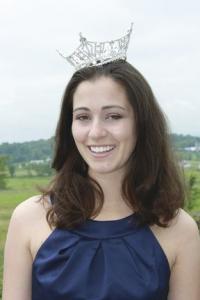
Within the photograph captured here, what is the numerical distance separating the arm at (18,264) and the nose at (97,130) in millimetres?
534

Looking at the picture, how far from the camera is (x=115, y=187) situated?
2.58m

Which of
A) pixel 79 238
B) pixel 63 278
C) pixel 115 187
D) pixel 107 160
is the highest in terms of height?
pixel 107 160

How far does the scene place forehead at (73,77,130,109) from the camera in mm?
2359

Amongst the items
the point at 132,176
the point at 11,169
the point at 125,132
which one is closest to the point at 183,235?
the point at 132,176

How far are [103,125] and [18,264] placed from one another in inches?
29.0

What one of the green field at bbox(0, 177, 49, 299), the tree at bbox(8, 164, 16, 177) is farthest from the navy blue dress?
the tree at bbox(8, 164, 16, 177)

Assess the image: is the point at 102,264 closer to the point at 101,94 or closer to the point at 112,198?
the point at 112,198

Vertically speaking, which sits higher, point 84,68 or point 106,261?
point 84,68

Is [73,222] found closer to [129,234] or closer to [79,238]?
[79,238]

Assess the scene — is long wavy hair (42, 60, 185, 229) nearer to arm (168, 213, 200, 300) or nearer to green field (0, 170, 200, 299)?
arm (168, 213, 200, 300)

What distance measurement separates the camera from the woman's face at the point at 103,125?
2.33 meters

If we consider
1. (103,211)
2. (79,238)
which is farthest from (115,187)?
(79,238)

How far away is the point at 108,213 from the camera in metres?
2.58

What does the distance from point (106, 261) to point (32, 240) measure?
1.14ft
